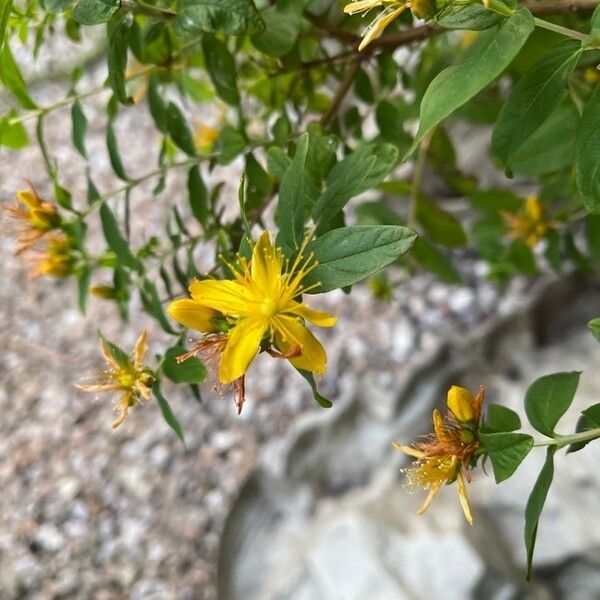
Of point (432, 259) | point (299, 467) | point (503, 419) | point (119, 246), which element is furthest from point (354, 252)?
point (299, 467)

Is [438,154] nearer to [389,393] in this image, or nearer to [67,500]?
[389,393]

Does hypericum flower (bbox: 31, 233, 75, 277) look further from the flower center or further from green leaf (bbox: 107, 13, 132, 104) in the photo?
the flower center

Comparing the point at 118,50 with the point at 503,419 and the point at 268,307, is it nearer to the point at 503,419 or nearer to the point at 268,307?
the point at 268,307

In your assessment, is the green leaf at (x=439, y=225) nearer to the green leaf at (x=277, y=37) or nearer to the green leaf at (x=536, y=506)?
the green leaf at (x=277, y=37)

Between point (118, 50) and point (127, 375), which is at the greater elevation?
point (118, 50)

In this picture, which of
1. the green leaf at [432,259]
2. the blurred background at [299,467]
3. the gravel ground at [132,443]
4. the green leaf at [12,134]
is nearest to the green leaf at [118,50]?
the green leaf at [12,134]

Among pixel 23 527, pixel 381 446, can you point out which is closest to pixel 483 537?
pixel 381 446

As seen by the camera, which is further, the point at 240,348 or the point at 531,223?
the point at 531,223
